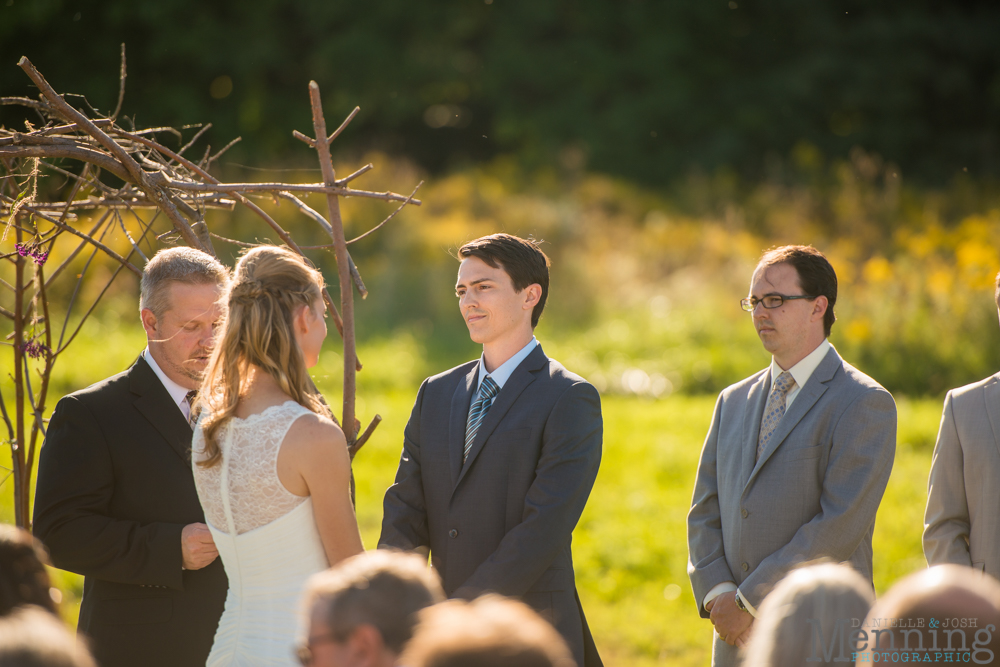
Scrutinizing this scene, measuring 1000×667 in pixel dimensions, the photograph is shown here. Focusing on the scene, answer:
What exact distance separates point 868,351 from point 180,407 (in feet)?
28.6

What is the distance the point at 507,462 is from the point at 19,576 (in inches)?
59.2

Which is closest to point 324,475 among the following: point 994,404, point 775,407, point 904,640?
point 904,640

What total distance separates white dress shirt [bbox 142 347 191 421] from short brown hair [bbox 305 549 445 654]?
140 centimetres

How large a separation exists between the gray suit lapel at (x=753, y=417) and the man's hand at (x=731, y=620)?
1.42ft

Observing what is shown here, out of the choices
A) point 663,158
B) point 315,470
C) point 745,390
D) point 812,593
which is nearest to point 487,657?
point 812,593

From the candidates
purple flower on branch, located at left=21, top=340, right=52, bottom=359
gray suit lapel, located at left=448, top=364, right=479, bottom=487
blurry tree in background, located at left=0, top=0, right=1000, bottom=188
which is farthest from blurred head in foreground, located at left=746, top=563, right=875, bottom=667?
blurry tree in background, located at left=0, top=0, right=1000, bottom=188

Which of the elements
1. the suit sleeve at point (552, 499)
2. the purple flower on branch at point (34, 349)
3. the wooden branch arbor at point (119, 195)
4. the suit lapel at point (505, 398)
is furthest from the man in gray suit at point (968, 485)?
the purple flower on branch at point (34, 349)

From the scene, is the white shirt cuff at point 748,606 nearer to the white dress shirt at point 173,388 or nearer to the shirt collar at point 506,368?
the shirt collar at point 506,368

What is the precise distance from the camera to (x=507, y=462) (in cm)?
289

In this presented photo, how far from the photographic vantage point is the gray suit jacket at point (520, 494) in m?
2.79

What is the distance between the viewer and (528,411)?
2.92m

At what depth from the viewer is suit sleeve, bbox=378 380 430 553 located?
2.96 metres

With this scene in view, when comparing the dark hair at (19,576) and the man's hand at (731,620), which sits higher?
the dark hair at (19,576)

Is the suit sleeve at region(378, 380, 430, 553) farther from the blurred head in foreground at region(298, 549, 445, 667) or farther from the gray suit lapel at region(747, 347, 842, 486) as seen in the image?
the blurred head in foreground at region(298, 549, 445, 667)
